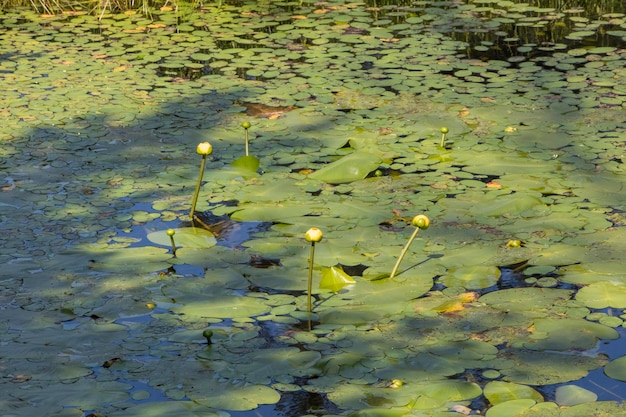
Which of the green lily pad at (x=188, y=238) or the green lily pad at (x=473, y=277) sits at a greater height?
the green lily pad at (x=188, y=238)

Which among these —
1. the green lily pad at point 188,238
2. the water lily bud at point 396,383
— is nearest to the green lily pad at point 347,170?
the green lily pad at point 188,238

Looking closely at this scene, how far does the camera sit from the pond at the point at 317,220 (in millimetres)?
2316

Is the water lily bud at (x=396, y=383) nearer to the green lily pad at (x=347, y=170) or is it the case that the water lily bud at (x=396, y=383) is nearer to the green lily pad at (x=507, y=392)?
the green lily pad at (x=507, y=392)

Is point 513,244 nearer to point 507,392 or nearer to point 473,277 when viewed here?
point 473,277

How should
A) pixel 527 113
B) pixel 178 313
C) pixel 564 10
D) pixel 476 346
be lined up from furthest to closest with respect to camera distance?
pixel 564 10 → pixel 527 113 → pixel 178 313 → pixel 476 346

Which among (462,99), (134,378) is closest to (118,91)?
(462,99)

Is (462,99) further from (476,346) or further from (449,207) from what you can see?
(476,346)

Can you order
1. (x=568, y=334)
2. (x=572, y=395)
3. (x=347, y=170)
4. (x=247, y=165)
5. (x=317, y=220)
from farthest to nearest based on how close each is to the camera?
(x=247, y=165) → (x=347, y=170) → (x=317, y=220) → (x=568, y=334) → (x=572, y=395)

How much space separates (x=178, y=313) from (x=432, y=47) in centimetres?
292

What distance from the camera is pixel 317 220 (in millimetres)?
3207

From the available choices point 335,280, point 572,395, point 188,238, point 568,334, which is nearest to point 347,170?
point 188,238

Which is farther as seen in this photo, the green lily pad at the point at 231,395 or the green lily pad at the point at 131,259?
the green lily pad at the point at 131,259

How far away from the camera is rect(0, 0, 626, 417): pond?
91.2 inches

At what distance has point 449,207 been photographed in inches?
129
